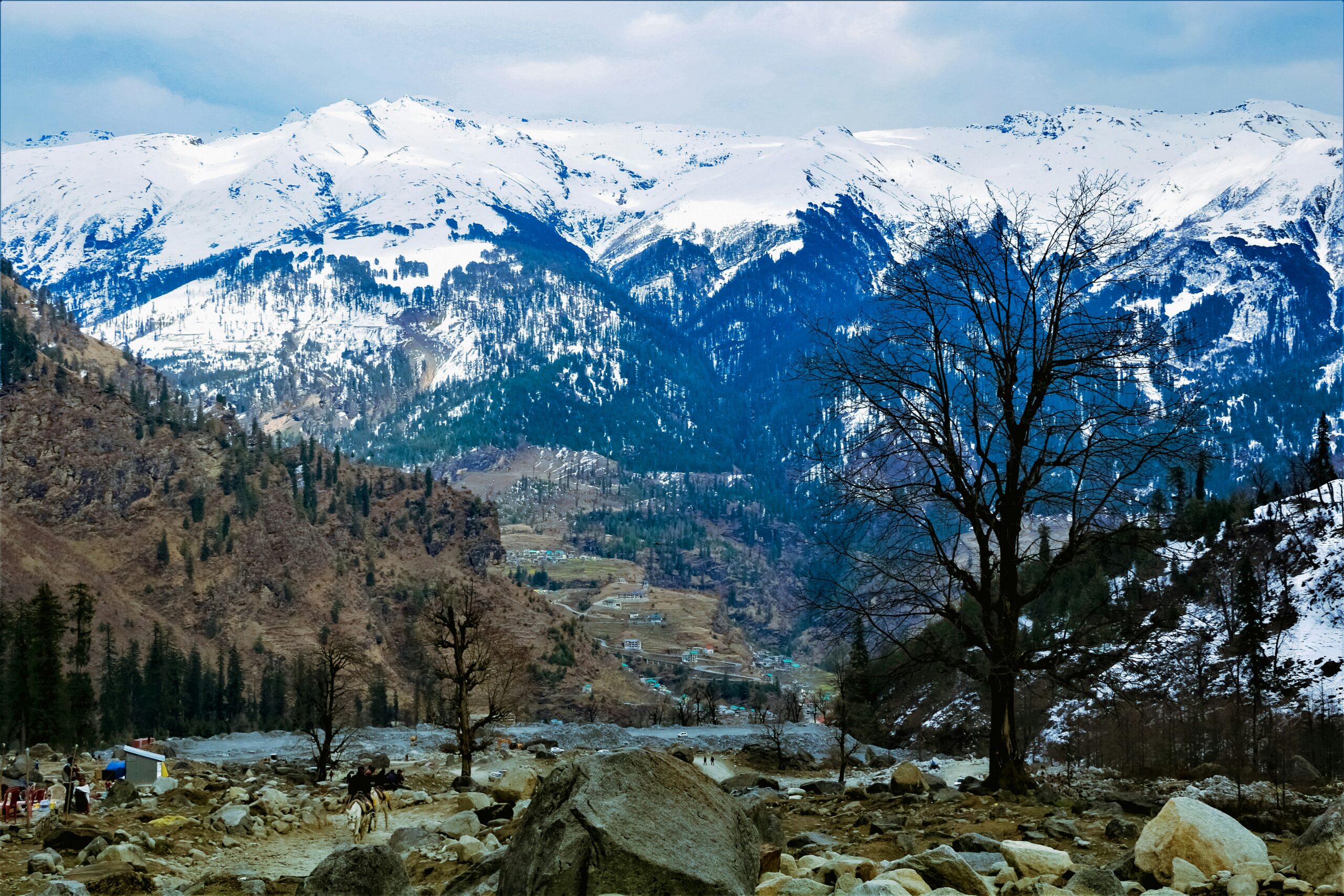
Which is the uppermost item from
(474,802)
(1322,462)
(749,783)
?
(1322,462)

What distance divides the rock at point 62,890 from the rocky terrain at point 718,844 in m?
0.04

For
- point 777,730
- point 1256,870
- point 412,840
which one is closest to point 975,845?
point 1256,870

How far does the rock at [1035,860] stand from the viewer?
32.5ft

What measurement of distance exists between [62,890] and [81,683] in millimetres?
65415

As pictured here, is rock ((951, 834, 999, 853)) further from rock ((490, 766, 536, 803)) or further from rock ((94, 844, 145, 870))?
rock ((490, 766, 536, 803))

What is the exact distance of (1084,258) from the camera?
1681 cm

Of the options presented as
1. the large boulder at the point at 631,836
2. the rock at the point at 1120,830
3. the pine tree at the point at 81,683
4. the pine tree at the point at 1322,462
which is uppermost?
the pine tree at the point at 1322,462

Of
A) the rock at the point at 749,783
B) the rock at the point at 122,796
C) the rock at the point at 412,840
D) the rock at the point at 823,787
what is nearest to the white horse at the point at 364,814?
the rock at the point at 412,840

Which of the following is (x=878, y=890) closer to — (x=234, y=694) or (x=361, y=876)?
(x=361, y=876)

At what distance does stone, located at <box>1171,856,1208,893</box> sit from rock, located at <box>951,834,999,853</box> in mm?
1756

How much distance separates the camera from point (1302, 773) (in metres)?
30.1

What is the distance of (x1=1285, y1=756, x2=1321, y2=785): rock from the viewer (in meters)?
25.2

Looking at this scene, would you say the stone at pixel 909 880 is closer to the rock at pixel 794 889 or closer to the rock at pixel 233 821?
the rock at pixel 794 889

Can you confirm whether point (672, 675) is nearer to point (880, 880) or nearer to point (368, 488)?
point (368, 488)
